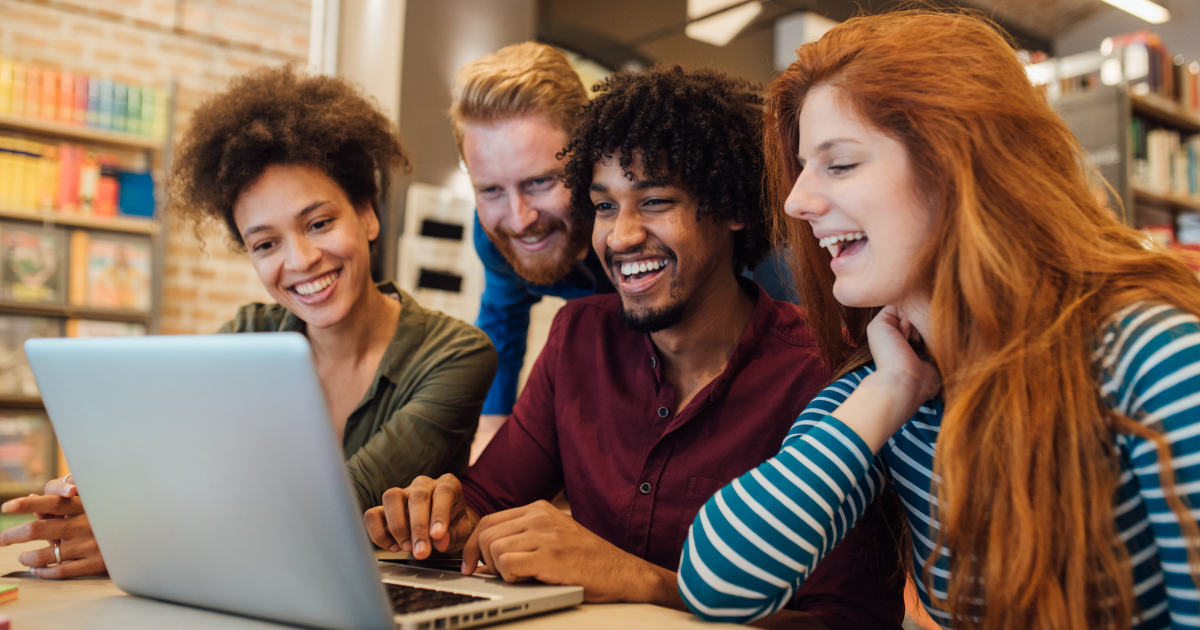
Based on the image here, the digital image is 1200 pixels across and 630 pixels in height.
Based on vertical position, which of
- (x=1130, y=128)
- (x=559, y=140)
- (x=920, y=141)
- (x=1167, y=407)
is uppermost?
(x=1130, y=128)

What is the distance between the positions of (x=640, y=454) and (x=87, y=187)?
372 cm

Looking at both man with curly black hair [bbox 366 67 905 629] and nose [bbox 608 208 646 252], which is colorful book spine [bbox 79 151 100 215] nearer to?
man with curly black hair [bbox 366 67 905 629]

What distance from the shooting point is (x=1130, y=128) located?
3.72 meters

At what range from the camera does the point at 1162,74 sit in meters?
3.96

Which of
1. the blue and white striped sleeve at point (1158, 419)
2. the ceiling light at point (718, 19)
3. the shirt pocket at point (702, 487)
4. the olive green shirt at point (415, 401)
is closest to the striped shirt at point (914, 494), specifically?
the blue and white striped sleeve at point (1158, 419)

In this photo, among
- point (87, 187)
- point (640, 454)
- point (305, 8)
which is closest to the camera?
point (640, 454)

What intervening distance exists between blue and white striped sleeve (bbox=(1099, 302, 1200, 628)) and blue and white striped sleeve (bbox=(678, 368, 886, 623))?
0.25 meters

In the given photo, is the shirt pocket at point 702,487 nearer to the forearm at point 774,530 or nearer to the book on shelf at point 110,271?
the forearm at point 774,530

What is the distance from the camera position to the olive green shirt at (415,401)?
1.46 m

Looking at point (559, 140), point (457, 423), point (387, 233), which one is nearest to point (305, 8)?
point (387, 233)

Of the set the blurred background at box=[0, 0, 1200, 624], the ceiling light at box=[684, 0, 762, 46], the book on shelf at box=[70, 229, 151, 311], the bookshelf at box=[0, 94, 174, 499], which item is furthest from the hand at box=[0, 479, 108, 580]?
the book on shelf at box=[70, 229, 151, 311]

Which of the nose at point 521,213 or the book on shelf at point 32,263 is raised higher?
the nose at point 521,213

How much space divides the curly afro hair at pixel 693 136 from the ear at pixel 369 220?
1.72ft

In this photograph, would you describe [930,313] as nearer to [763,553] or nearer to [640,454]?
[763,553]
